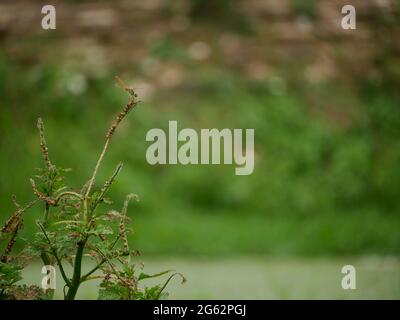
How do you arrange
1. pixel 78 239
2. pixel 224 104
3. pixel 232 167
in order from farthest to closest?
pixel 224 104
pixel 232 167
pixel 78 239

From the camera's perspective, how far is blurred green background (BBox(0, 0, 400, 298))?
4.20 metres

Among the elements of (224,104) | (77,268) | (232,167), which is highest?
(224,104)

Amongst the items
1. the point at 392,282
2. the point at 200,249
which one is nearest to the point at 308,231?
the point at 200,249

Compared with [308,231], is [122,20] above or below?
above

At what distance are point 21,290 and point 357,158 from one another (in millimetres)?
3576

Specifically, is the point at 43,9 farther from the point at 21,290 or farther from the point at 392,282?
the point at 21,290

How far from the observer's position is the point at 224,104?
15.3ft

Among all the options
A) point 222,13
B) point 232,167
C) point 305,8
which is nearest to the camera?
point 232,167

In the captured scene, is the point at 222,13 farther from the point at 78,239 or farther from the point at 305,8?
the point at 78,239

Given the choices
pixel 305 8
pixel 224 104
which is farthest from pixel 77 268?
pixel 305 8

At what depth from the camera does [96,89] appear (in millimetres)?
4719
